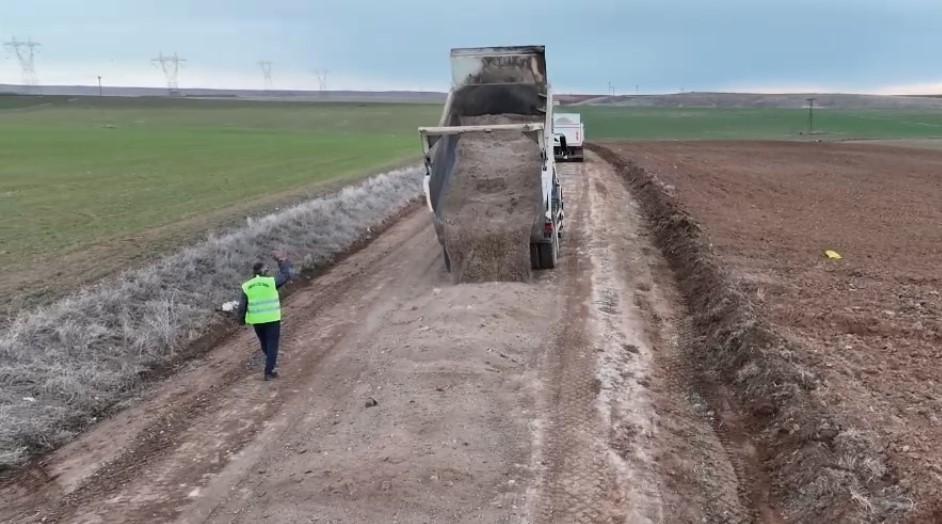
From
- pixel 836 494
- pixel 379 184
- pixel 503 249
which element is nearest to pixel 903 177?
pixel 379 184

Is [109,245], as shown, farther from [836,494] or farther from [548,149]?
[836,494]

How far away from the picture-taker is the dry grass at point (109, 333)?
6.84m

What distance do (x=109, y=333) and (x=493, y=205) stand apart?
6.24 metres

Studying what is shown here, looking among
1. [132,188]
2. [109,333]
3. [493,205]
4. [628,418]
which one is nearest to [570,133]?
[132,188]

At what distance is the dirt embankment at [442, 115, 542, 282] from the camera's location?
11.2m

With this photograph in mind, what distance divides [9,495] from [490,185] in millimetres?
8617

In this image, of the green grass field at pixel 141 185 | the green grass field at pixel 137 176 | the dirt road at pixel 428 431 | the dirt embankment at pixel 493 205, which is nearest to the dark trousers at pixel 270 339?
the dirt road at pixel 428 431

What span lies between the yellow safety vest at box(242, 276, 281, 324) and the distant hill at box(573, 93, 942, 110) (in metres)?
149

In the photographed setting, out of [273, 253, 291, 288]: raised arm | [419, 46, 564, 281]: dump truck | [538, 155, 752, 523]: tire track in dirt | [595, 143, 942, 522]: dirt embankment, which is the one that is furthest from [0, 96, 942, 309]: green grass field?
[595, 143, 942, 522]: dirt embankment

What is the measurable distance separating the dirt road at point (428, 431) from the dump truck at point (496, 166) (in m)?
1.41

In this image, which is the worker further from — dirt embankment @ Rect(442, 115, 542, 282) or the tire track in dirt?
dirt embankment @ Rect(442, 115, 542, 282)

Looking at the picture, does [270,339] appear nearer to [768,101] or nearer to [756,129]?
[756,129]

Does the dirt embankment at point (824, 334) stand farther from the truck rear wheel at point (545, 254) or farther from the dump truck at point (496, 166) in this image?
the dump truck at point (496, 166)

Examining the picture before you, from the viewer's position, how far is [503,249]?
443 inches
